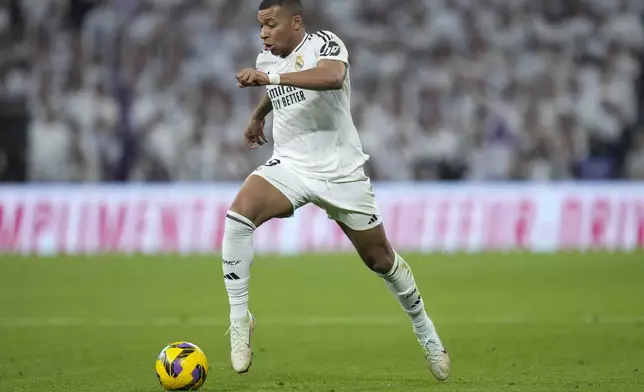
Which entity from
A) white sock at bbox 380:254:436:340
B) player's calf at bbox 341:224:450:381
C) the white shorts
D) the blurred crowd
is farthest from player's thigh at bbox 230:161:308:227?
the blurred crowd

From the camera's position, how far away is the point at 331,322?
10656 millimetres

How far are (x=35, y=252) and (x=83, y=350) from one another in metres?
9.35

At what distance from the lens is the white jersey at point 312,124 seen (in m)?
7.10

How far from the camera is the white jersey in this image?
710 centimetres

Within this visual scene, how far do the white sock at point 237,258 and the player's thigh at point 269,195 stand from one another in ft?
0.19

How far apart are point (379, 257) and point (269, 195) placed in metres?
0.76

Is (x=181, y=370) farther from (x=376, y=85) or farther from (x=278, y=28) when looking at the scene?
(x=376, y=85)

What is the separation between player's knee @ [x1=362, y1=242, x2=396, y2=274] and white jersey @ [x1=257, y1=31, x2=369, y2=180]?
18.7 inches

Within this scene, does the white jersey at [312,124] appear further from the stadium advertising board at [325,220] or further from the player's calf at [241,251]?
the stadium advertising board at [325,220]

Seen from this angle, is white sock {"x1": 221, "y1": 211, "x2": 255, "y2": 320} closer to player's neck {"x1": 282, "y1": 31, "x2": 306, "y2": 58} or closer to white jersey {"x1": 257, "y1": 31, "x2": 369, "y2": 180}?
white jersey {"x1": 257, "y1": 31, "x2": 369, "y2": 180}

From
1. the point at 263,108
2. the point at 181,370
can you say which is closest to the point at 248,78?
the point at 263,108

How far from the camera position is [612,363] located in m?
7.79

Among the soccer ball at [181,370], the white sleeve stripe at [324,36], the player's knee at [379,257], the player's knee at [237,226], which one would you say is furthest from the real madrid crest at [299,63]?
the soccer ball at [181,370]

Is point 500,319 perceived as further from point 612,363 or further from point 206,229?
point 206,229
